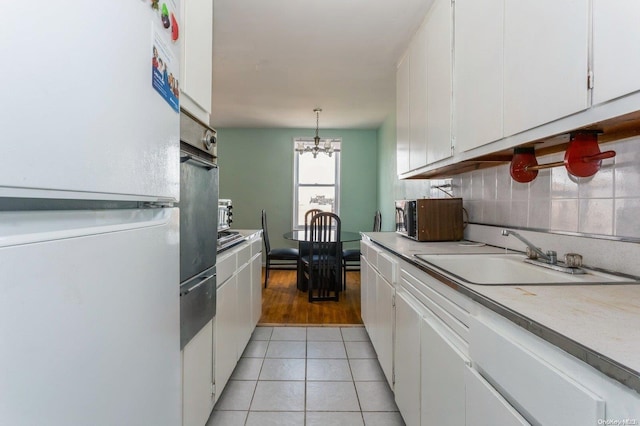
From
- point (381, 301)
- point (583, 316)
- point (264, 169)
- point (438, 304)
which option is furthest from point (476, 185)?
point (264, 169)

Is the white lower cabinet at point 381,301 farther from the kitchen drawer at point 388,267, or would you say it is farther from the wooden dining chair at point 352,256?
the wooden dining chair at point 352,256

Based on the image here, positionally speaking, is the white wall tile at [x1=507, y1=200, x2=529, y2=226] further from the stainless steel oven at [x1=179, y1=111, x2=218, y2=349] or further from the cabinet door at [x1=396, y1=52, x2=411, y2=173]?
the stainless steel oven at [x1=179, y1=111, x2=218, y2=349]

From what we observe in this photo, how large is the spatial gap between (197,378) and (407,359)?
0.91m

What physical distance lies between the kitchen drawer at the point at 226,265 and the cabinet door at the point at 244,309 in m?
0.19

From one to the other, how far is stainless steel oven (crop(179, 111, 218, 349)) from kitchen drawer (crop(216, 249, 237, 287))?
96 millimetres

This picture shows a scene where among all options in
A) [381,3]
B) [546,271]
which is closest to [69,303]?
[546,271]

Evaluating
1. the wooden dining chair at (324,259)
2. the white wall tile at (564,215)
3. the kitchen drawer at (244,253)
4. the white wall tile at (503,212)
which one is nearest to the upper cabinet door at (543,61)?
the white wall tile at (564,215)

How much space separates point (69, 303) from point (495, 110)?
1500mm

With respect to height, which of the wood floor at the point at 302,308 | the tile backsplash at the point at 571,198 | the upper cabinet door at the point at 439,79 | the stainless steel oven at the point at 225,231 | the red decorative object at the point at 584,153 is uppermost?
the upper cabinet door at the point at 439,79

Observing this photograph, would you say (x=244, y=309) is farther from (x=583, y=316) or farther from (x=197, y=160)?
(x=583, y=316)

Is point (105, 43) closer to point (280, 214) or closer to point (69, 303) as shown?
point (69, 303)

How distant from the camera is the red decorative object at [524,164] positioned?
4.33 ft

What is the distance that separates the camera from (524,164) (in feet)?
4.33

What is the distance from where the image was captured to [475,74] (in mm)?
1431
